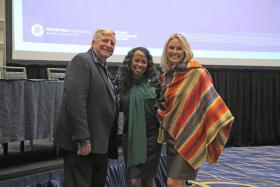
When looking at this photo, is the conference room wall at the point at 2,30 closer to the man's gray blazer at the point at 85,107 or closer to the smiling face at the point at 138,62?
the smiling face at the point at 138,62

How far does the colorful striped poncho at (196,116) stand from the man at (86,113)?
340 mm

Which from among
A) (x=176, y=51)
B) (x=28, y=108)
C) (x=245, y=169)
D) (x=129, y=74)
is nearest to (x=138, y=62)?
(x=129, y=74)

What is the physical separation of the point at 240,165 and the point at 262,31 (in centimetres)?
230

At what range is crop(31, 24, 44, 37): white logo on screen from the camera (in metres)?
4.37

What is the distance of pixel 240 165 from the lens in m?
4.39

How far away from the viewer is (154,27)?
5.04 m

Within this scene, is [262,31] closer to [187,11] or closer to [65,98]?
[187,11]

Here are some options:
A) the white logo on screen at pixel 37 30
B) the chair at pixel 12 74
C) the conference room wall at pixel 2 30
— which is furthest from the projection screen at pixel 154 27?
the conference room wall at pixel 2 30

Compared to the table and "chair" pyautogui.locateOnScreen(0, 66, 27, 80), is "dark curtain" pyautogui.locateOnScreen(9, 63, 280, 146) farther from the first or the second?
the table

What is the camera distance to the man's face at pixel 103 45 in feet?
6.02

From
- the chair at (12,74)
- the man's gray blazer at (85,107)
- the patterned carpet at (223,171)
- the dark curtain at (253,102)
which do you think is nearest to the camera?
the man's gray blazer at (85,107)

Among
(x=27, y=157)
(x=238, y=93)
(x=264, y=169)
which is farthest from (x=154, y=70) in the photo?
(x=238, y=93)

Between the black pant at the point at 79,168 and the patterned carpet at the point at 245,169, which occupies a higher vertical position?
the black pant at the point at 79,168

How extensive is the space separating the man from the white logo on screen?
2.73m
